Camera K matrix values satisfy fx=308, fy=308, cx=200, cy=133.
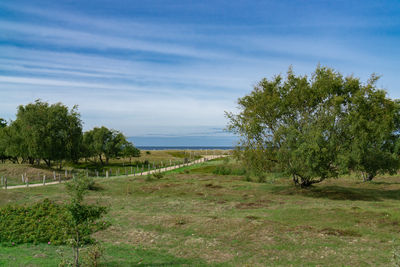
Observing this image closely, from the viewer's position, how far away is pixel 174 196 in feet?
113

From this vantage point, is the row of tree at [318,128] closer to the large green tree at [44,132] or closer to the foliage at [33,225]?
the foliage at [33,225]

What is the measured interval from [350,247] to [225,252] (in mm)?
6439

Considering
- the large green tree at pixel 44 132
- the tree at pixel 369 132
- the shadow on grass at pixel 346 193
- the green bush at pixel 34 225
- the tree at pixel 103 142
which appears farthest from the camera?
the tree at pixel 103 142

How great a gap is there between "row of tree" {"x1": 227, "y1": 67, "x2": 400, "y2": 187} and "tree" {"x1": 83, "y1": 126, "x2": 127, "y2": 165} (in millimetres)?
54203

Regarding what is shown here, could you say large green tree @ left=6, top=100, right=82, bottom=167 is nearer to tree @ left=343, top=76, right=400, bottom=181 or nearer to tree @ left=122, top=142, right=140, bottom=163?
tree @ left=122, top=142, right=140, bottom=163

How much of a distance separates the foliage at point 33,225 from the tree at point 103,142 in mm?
55718

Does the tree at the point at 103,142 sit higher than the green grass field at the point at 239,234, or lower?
higher

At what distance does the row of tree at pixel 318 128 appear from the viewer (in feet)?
98.5

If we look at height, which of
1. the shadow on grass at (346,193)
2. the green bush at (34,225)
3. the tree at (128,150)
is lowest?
the shadow on grass at (346,193)

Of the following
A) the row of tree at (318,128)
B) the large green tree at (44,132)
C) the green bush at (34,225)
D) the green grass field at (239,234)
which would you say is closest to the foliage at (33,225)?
the green bush at (34,225)

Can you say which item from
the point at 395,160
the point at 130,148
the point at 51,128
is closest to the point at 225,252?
the point at 395,160

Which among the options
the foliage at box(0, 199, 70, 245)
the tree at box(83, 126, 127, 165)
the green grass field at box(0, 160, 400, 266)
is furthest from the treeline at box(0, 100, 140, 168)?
the foliage at box(0, 199, 70, 245)

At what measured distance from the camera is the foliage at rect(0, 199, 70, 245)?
18.4m

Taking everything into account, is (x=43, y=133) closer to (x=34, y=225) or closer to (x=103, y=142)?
(x=103, y=142)
